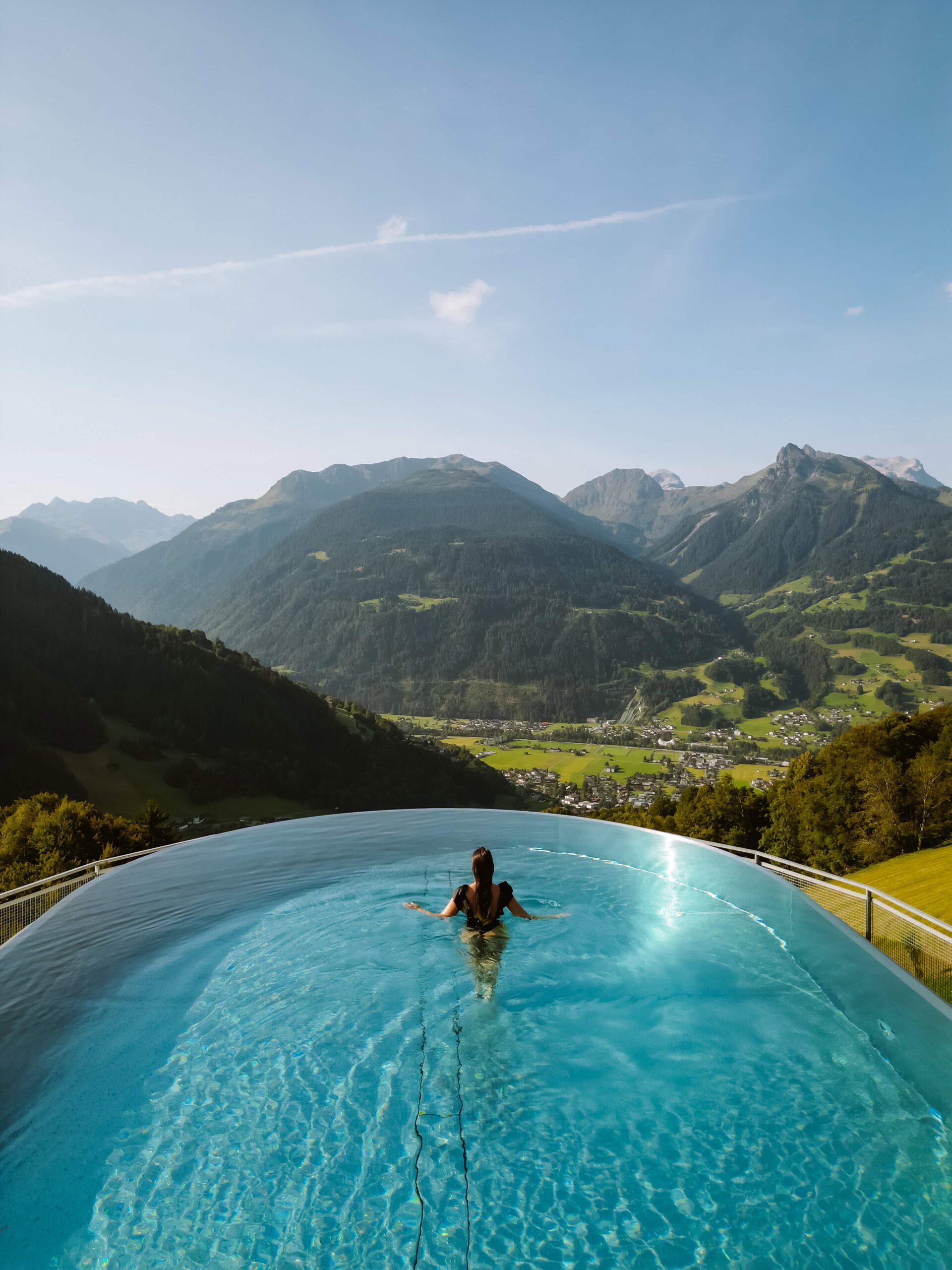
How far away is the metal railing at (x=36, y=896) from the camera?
287 inches

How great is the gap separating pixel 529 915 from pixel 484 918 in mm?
1775

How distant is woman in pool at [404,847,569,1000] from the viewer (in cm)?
708

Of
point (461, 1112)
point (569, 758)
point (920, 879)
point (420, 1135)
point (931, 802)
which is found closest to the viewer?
point (420, 1135)

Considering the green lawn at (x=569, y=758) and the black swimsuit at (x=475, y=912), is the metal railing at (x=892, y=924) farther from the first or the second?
the green lawn at (x=569, y=758)

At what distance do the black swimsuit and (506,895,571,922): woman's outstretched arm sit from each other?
0.12 meters

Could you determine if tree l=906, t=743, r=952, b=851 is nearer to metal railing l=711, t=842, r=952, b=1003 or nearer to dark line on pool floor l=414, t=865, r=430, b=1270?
metal railing l=711, t=842, r=952, b=1003

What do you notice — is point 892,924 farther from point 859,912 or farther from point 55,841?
point 55,841

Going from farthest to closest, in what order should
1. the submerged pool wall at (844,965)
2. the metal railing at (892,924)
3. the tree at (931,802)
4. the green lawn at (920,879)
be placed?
the tree at (931,802) → the green lawn at (920,879) → the metal railing at (892,924) → the submerged pool wall at (844,965)

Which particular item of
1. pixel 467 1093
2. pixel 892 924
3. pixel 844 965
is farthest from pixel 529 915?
pixel 892 924

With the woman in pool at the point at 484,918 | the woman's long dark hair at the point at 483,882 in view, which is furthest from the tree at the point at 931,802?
the woman's long dark hair at the point at 483,882

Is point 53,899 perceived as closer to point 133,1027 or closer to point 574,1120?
point 133,1027

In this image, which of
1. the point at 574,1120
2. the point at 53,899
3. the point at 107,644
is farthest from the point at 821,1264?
the point at 107,644

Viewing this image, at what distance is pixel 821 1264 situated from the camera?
3.91 m

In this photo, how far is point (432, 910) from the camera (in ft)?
31.7
